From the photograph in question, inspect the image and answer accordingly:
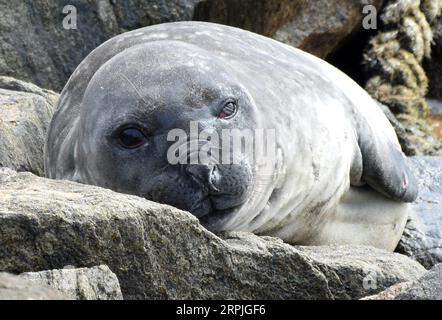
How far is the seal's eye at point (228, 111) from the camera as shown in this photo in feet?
17.2

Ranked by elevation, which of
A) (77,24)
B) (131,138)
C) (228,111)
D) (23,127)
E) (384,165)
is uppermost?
(77,24)

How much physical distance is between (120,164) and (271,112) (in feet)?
2.67

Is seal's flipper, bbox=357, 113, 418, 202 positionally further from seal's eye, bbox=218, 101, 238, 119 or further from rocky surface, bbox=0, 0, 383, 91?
rocky surface, bbox=0, 0, 383, 91

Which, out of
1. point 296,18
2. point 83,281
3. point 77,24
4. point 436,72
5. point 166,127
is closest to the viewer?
point 83,281

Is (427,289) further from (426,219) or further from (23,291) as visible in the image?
(426,219)

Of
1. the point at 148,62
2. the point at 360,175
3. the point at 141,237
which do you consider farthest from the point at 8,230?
the point at 360,175

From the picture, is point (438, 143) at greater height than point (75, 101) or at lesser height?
lesser

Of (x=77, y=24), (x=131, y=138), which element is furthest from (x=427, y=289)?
(x=77, y=24)

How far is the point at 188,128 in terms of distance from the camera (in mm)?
5121

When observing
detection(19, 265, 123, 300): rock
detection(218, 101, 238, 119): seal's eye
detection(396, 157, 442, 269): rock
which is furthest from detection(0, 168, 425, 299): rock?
detection(396, 157, 442, 269): rock

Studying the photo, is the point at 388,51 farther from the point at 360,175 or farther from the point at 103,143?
the point at 103,143

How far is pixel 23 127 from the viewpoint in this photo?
6.73 m

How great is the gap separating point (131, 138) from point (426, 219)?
7.96 ft
